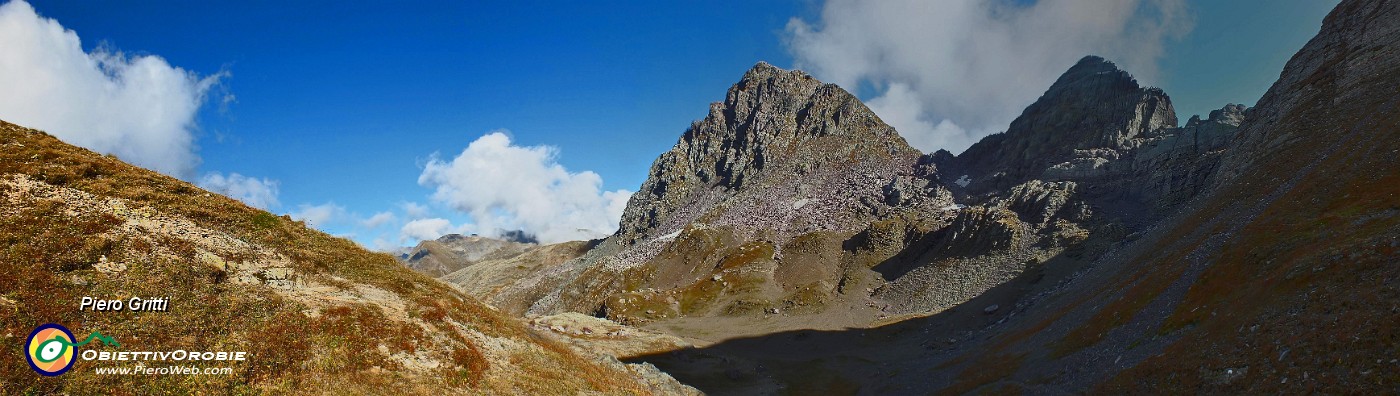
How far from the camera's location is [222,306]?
21.6 meters

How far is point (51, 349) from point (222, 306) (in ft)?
18.4

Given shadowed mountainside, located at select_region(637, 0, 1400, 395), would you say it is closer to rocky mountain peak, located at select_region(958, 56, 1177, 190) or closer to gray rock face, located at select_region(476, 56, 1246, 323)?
gray rock face, located at select_region(476, 56, 1246, 323)

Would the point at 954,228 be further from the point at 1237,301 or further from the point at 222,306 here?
the point at 222,306

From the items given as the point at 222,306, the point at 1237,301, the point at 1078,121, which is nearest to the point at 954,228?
the point at 1078,121

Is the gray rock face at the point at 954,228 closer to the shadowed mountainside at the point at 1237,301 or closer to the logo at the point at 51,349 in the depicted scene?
the shadowed mountainside at the point at 1237,301

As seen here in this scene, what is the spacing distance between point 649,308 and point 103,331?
128 metres

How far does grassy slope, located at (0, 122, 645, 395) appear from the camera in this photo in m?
17.9

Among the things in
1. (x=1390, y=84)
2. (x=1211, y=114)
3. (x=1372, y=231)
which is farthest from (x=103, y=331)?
(x=1211, y=114)

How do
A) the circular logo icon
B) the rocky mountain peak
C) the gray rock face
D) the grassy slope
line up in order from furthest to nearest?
1. the rocky mountain peak
2. the gray rock face
3. the grassy slope
4. the circular logo icon

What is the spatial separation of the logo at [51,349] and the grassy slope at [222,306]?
10.7 inches

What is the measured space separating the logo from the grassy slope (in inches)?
10.7

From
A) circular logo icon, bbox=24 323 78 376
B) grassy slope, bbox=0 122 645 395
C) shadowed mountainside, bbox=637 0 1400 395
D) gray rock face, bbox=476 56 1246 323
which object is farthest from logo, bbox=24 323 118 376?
gray rock face, bbox=476 56 1246 323

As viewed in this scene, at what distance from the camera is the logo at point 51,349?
51.0ft

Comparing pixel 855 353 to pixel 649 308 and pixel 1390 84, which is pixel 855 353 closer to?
pixel 649 308
